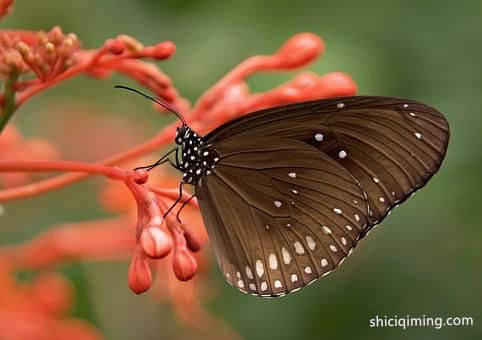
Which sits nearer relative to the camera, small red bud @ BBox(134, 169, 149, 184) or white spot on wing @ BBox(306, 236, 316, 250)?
small red bud @ BBox(134, 169, 149, 184)

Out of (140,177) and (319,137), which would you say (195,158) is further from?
(140,177)

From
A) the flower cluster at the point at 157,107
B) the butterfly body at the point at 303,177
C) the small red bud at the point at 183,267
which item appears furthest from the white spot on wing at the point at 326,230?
the small red bud at the point at 183,267

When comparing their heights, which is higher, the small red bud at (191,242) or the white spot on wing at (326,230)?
the white spot on wing at (326,230)

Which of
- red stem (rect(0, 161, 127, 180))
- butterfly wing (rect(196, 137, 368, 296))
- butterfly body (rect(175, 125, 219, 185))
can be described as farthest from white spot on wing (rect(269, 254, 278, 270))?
red stem (rect(0, 161, 127, 180))

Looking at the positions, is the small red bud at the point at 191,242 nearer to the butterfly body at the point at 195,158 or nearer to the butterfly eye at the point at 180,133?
the butterfly eye at the point at 180,133

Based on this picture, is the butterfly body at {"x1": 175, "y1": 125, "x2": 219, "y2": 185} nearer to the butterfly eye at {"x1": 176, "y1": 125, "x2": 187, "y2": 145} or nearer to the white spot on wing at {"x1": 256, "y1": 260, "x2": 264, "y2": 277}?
the butterfly eye at {"x1": 176, "y1": 125, "x2": 187, "y2": 145}
